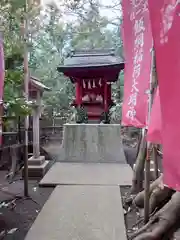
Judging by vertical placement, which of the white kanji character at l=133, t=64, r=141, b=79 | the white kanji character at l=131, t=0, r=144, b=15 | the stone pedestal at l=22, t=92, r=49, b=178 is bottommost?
the stone pedestal at l=22, t=92, r=49, b=178

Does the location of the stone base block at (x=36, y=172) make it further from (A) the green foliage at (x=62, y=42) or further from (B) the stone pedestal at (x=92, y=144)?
(A) the green foliage at (x=62, y=42)

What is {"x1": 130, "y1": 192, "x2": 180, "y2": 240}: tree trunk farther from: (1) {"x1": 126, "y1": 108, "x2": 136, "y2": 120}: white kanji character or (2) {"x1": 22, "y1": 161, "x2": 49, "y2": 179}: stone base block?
(2) {"x1": 22, "y1": 161, "x2": 49, "y2": 179}: stone base block

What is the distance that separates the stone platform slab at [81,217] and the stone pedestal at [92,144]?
2.94 metres

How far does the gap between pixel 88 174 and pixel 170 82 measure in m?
5.31

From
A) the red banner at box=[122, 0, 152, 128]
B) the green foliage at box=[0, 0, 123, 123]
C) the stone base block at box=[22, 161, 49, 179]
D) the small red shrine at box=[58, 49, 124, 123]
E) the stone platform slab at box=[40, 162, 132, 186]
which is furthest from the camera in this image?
the green foliage at box=[0, 0, 123, 123]

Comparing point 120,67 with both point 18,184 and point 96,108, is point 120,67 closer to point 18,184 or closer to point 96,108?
point 96,108

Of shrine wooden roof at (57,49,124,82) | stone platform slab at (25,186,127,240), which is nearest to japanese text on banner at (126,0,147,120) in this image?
stone platform slab at (25,186,127,240)

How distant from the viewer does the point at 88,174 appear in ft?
22.4

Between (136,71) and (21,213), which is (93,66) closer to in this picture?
(136,71)

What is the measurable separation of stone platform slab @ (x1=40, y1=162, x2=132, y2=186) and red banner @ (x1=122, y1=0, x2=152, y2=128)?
2.49 meters

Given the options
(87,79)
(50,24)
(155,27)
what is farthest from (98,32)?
(155,27)

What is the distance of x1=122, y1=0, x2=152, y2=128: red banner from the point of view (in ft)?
12.1

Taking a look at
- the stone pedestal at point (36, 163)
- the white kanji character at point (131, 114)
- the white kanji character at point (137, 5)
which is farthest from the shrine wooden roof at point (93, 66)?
the white kanji character at point (131, 114)

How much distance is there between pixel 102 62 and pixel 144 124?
724cm
